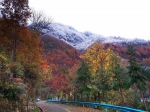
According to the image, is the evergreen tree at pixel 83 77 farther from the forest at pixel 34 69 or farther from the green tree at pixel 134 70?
the green tree at pixel 134 70

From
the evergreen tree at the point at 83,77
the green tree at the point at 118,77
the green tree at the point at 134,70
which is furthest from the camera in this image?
the green tree at the point at 134,70

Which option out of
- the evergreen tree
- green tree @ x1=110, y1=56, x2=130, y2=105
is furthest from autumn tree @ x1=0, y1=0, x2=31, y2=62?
green tree @ x1=110, y1=56, x2=130, y2=105

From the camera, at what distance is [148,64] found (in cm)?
13238

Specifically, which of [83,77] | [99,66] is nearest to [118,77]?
[99,66]

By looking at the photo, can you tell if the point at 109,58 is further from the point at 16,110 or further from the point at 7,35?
the point at 16,110

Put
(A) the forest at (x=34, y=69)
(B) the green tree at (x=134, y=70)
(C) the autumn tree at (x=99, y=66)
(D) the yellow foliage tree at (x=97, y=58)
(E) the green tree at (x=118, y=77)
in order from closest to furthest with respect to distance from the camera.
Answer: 1. (A) the forest at (x=34, y=69)
2. (C) the autumn tree at (x=99, y=66)
3. (D) the yellow foliage tree at (x=97, y=58)
4. (E) the green tree at (x=118, y=77)
5. (B) the green tree at (x=134, y=70)

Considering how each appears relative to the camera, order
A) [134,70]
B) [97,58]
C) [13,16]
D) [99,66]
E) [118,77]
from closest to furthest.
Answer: [13,16] → [99,66] → [97,58] → [118,77] → [134,70]

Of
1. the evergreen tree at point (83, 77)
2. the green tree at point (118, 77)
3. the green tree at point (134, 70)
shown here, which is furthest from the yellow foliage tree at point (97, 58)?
the green tree at point (134, 70)

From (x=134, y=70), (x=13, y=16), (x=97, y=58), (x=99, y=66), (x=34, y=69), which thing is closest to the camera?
(x=34, y=69)

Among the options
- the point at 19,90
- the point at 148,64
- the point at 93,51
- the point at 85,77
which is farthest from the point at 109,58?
the point at 148,64

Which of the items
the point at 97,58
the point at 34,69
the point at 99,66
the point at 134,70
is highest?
the point at 97,58

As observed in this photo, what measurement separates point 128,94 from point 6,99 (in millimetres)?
44679

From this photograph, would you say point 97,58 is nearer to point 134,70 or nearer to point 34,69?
point 134,70

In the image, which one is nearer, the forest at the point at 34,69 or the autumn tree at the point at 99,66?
the forest at the point at 34,69
